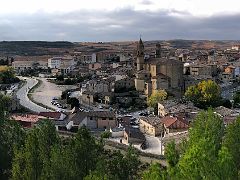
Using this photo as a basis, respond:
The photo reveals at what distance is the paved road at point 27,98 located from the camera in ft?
112

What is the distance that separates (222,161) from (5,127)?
8.65m

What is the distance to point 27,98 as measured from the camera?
132 feet

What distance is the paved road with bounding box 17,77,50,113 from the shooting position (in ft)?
112

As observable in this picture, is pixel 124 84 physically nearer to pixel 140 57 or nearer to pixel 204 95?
pixel 140 57

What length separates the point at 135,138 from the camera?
22.6 m

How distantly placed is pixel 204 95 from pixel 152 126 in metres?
8.77

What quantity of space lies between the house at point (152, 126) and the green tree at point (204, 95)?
6887 millimetres

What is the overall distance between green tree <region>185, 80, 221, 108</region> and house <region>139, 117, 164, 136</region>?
22.6 feet

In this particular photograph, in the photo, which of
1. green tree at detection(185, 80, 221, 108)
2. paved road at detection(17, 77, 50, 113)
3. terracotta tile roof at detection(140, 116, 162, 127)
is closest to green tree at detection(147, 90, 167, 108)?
green tree at detection(185, 80, 221, 108)

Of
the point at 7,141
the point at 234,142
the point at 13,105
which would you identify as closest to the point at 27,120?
the point at 13,105

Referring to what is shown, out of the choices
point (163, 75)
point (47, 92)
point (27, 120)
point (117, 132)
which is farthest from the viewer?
point (47, 92)

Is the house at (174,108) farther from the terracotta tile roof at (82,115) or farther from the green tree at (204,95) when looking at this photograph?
the terracotta tile roof at (82,115)

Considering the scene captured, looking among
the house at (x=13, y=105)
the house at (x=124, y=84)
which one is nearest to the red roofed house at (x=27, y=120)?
the house at (x=13, y=105)

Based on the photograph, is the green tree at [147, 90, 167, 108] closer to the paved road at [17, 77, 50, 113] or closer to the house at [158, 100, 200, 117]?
the house at [158, 100, 200, 117]
